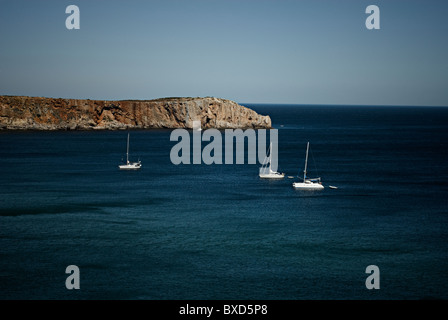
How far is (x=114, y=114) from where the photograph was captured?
7525 inches

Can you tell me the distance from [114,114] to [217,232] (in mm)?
144167

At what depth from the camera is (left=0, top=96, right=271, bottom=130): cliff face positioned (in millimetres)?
173125

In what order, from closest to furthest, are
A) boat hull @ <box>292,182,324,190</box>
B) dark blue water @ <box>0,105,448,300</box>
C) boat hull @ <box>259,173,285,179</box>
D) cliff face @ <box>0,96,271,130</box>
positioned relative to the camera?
1. dark blue water @ <box>0,105,448,300</box>
2. boat hull @ <box>292,182,324,190</box>
3. boat hull @ <box>259,173,285,179</box>
4. cliff face @ <box>0,96,271,130</box>

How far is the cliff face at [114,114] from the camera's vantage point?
173 m

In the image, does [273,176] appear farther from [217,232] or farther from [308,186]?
[217,232]

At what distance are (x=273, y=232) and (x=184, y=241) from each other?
33.9 ft

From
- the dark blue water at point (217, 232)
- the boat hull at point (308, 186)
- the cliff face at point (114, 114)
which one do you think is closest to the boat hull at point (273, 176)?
the dark blue water at point (217, 232)

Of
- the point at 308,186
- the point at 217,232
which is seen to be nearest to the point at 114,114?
the point at 308,186

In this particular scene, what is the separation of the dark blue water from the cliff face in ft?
242

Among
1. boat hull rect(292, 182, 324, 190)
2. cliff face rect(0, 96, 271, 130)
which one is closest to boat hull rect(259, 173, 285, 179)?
boat hull rect(292, 182, 324, 190)

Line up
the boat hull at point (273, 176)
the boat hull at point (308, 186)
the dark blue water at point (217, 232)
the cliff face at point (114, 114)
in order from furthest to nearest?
the cliff face at point (114, 114) → the boat hull at point (273, 176) → the boat hull at point (308, 186) → the dark blue water at point (217, 232)

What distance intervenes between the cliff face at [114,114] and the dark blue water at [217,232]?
242 feet

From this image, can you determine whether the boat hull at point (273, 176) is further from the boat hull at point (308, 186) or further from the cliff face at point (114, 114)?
the cliff face at point (114, 114)

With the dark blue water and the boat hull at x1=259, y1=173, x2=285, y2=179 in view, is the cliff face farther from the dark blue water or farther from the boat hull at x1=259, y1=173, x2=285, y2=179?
the boat hull at x1=259, y1=173, x2=285, y2=179
